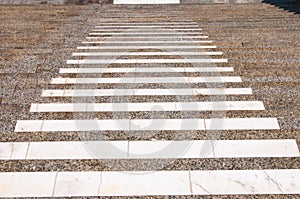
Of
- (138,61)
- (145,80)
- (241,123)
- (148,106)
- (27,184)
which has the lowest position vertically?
(27,184)

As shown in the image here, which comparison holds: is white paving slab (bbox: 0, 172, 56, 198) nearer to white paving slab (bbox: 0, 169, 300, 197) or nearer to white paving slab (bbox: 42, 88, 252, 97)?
white paving slab (bbox: 0, 169, 300, 197)

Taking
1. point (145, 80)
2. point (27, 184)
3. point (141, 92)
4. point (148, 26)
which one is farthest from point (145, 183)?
point (148, 26)

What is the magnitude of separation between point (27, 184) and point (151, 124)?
2.19 meters

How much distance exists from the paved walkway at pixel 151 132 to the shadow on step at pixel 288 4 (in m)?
8.66

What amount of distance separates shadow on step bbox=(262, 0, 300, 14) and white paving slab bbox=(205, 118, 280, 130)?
10.7 m

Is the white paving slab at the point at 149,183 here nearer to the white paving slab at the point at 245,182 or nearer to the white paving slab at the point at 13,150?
the white paving slab at the point at 245,182

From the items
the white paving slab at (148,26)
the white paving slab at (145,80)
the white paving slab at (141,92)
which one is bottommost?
the white paving slab at (141,92)

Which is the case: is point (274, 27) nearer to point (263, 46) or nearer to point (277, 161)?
point (263, 46)

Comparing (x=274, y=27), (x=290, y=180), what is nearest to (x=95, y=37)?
(x=274, y=27)

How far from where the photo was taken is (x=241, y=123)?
634 centimetres

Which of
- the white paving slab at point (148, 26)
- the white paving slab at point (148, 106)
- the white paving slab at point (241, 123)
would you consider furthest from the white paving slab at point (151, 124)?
the white paving slab at point (148, 26)

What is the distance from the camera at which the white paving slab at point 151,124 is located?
20.4ft

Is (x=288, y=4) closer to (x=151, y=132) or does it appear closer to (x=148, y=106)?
(x=148, y=106)

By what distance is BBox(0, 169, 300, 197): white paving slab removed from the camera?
15.7 feet
